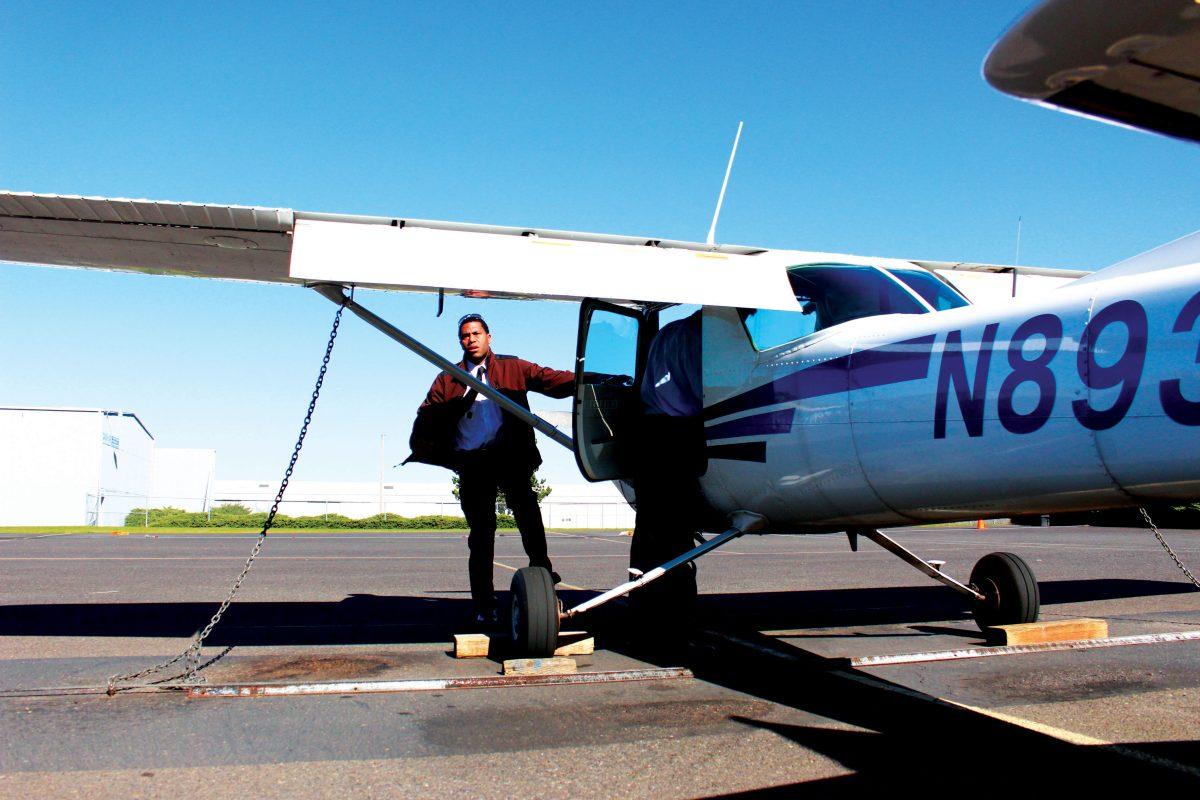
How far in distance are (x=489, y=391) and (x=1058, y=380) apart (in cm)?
380

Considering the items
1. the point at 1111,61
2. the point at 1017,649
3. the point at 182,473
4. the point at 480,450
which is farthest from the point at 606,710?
the point at 182,473

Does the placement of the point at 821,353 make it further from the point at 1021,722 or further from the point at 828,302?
the point at 1021,722

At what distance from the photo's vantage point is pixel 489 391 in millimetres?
6457

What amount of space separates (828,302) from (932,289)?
0.59m

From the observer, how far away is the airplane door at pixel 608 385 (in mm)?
6762

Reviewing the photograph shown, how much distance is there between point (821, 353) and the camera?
5.09m

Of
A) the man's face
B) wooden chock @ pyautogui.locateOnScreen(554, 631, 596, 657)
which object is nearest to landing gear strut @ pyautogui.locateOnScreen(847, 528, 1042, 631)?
wooden chock @ pyautogui.locateOnScreen(554, 631, 596, 657)

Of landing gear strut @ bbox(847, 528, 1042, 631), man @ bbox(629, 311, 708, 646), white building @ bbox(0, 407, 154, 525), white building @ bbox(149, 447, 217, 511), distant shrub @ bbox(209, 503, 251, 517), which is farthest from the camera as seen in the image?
white building @ bbox(149, 447, 217, 511)

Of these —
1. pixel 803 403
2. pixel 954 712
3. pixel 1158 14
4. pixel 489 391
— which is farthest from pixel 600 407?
pixel 1158 14

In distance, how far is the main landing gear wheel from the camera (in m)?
6.76

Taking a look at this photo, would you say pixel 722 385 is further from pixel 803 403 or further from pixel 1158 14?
pixel 1158 14

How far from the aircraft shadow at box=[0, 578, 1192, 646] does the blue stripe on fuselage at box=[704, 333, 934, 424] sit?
2.43 meters

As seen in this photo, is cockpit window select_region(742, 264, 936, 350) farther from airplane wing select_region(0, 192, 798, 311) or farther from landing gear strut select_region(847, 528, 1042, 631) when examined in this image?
landing gear strut select_region(847, 528, 1042, 631)

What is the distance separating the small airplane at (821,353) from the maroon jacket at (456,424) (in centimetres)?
40
